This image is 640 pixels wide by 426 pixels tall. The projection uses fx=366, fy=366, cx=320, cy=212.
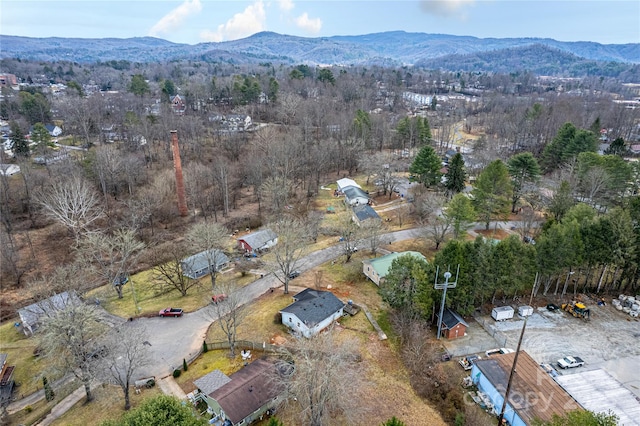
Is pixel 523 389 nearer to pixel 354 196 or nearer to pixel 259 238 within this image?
pixel 259 238

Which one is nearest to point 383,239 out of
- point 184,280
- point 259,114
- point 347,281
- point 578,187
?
point 347,281

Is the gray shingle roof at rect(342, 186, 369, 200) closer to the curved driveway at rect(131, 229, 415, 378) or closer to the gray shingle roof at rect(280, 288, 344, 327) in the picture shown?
the curved driveway at rect(131, 229, 415, 378)

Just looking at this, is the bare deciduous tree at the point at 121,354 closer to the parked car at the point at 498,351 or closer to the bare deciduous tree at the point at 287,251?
the bare deciduous tree at the point at 287,251

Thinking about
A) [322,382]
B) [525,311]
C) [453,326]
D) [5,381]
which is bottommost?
[5,381]

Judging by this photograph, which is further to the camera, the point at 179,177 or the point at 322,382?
the point at 179,177

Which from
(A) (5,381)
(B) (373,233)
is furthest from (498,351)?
(A) (5,381)
